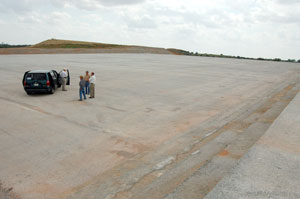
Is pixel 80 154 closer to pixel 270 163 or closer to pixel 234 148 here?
pixel 234 148

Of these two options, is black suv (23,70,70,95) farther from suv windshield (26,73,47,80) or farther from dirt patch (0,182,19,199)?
dirt patch (0,182,19,199)

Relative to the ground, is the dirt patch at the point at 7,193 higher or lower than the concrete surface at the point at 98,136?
lower

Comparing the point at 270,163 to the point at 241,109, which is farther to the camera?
the point at 241,109

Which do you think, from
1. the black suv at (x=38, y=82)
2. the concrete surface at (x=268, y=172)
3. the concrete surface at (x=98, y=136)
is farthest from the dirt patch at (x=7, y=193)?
the black suv at (x=38, y=82)

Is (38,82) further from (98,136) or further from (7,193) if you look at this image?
(7,193)

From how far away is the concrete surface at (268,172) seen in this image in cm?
473

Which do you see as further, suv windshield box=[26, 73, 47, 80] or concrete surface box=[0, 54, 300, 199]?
suv windshield box=[26, 73, 47, 80]

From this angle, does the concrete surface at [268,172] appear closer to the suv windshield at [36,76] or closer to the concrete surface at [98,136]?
the concrete surface at [98,136]

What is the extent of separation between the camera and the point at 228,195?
183 inches

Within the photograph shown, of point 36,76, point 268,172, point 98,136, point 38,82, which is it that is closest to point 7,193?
point 98,136

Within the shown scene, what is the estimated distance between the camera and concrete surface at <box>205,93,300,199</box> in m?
4.73

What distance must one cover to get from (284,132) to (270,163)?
2.67m

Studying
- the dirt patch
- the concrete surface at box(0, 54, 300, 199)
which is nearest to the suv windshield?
the concrete surface at box(0, 54, 300, 199)

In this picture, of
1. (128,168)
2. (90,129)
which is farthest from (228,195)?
(90,129)
